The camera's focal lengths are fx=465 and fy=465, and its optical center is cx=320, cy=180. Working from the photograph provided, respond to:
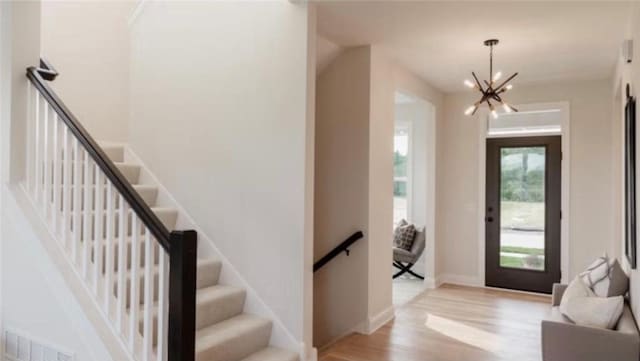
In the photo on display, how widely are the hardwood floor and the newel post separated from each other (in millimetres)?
1700

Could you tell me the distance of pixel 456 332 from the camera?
4.37 m

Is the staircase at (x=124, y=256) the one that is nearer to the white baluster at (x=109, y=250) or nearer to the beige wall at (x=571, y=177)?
the white baluster at (x=109, y=250)

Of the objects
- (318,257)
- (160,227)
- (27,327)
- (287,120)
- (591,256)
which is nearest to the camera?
(160,227)

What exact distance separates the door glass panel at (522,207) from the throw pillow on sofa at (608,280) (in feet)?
8.87

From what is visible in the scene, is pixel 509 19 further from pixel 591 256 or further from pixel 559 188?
pixel 591 256

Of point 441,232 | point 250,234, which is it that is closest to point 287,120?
point 250,234

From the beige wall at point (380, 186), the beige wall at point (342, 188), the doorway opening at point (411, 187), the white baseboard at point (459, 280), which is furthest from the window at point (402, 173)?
the beige wall at point (342, 188)

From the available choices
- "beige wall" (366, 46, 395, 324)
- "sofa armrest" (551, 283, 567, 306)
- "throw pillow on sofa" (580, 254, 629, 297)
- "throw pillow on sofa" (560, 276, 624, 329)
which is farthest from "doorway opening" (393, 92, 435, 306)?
"throw pillow on sofa" (560, 276, 624, 329)

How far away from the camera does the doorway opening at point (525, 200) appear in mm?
5953

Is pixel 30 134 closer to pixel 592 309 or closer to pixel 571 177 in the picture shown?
A: pixel 592 309

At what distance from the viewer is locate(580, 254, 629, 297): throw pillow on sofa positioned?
127 inches

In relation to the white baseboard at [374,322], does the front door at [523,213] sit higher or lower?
higher

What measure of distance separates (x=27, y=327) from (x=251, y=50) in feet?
8.03

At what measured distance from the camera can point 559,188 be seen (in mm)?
5918
